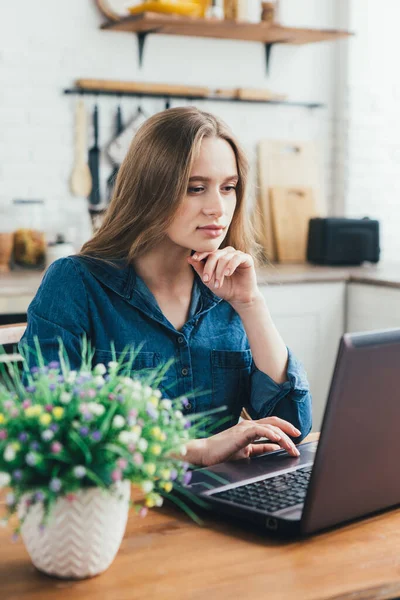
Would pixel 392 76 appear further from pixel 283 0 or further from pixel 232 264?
pixel 232 264

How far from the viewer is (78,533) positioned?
0.99 metres

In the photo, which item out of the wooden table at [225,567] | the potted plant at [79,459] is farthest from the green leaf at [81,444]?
the wooden table at [225,567]

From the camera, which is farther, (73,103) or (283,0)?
(283,0)

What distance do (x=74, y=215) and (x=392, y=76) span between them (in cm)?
162

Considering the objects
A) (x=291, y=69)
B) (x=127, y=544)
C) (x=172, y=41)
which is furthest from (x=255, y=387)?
(x=291, y=69)

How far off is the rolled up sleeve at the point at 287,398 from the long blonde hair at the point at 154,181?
13.9 inches

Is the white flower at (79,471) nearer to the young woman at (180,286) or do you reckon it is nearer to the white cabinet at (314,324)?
the young woman at (180,286)

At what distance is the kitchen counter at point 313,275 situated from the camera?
3.19 meters

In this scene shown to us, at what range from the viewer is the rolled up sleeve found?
1.72 metres

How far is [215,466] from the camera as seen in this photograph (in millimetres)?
1392

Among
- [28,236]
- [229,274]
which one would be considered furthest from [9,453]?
[28,236]

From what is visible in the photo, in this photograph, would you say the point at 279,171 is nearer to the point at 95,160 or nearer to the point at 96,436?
the point at 95,160

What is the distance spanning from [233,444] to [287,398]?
0.32 meters

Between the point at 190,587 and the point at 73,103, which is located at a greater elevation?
the point at 73,103
